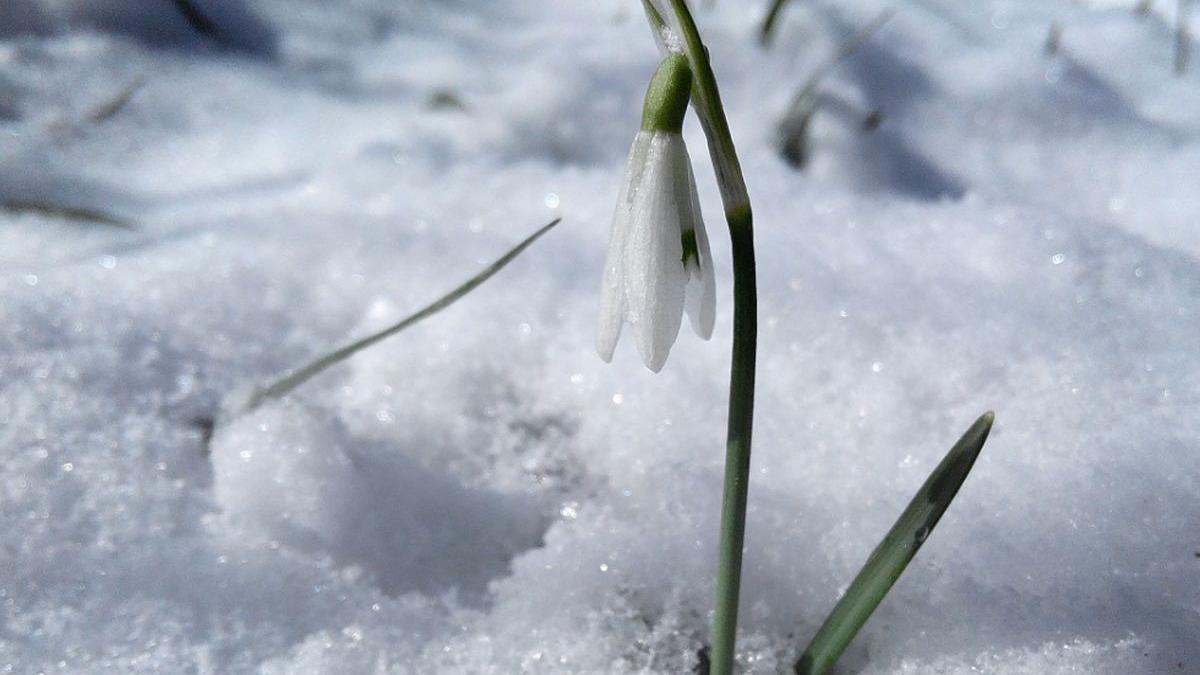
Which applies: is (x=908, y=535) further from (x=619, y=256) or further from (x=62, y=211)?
(x=62, y=211)

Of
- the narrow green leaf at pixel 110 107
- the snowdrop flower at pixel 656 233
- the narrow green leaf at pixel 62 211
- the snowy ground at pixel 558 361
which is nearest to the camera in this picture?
the snowdrop flower at pixel 656 233

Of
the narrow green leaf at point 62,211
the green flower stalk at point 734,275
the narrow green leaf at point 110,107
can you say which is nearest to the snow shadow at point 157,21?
the narrow green leaf at point 110,107

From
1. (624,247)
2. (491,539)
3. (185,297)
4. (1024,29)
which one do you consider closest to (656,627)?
(491,539)

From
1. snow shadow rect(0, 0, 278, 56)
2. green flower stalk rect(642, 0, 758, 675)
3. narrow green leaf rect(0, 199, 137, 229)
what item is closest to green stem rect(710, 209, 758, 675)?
green flower stalk rect(642, 0, 758, 675)

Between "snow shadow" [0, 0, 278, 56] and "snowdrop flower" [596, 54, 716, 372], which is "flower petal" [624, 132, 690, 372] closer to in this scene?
"snowdrop flower" [596, 54, 716, 372]

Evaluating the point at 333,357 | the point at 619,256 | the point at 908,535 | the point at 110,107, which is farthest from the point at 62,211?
the point at 908,535

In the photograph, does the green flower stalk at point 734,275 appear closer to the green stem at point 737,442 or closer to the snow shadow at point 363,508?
the green stem at point 737,442

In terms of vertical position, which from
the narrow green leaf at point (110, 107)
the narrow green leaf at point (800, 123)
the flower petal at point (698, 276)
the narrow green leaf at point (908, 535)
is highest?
the flower petal at point (698, 276)
